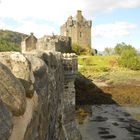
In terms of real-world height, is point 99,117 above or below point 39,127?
below

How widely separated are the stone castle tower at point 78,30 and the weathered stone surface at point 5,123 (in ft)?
241

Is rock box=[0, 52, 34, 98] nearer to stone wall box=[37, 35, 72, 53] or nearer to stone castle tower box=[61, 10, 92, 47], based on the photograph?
stone wall box=[37, 35, 72, 53]

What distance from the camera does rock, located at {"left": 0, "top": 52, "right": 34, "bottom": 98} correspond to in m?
3.95

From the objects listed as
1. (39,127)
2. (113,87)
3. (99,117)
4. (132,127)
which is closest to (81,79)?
(113,87)

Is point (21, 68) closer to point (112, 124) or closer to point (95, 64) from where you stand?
point (112, 124)

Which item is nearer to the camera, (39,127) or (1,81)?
(1,81)

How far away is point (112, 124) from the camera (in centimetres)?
3384

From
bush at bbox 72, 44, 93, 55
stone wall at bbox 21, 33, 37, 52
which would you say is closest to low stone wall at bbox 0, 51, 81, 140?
stone wall at bbox 21, 33, 37, 52

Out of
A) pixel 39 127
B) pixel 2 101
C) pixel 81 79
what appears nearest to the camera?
pixel 2 101

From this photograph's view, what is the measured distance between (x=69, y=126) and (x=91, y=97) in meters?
34.5

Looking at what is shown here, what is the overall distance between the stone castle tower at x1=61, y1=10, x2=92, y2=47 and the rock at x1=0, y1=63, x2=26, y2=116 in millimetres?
73147

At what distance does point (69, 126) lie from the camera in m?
14.9

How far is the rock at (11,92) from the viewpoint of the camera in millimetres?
3250

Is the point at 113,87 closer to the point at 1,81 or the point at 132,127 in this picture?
the point at 132,127
